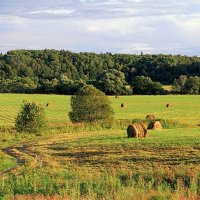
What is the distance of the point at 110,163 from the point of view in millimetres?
23375

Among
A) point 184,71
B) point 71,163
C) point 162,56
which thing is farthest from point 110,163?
point 162,56

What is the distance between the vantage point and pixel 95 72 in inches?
5901

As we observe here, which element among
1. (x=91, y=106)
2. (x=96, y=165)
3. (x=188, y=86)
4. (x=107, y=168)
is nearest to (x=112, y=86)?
(x=188, y=86)

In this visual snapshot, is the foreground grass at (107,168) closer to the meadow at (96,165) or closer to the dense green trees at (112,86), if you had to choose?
the meadow at (96,165)

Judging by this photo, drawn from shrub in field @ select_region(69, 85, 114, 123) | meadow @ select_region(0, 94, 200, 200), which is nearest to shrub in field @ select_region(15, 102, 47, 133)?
meadow @ select_region(0, 94, 200, 200)

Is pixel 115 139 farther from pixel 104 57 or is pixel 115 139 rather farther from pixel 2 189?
pixel 104 57

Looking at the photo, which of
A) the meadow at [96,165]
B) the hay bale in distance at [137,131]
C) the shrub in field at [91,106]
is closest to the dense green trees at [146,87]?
the meadow at [96,165]

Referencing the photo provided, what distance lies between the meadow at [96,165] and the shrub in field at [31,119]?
83cm

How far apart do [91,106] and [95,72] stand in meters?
105

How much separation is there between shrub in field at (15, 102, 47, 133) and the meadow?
0.83m

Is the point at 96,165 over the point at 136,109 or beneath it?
over

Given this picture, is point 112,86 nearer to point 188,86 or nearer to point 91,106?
point 188,86

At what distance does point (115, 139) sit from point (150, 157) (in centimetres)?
903

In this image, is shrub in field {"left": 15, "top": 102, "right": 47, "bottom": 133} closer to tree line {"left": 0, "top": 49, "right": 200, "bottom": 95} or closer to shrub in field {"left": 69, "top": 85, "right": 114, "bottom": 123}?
shrub in field {"left": 69, "top": 85, "right": 114, "bottom": 123}
